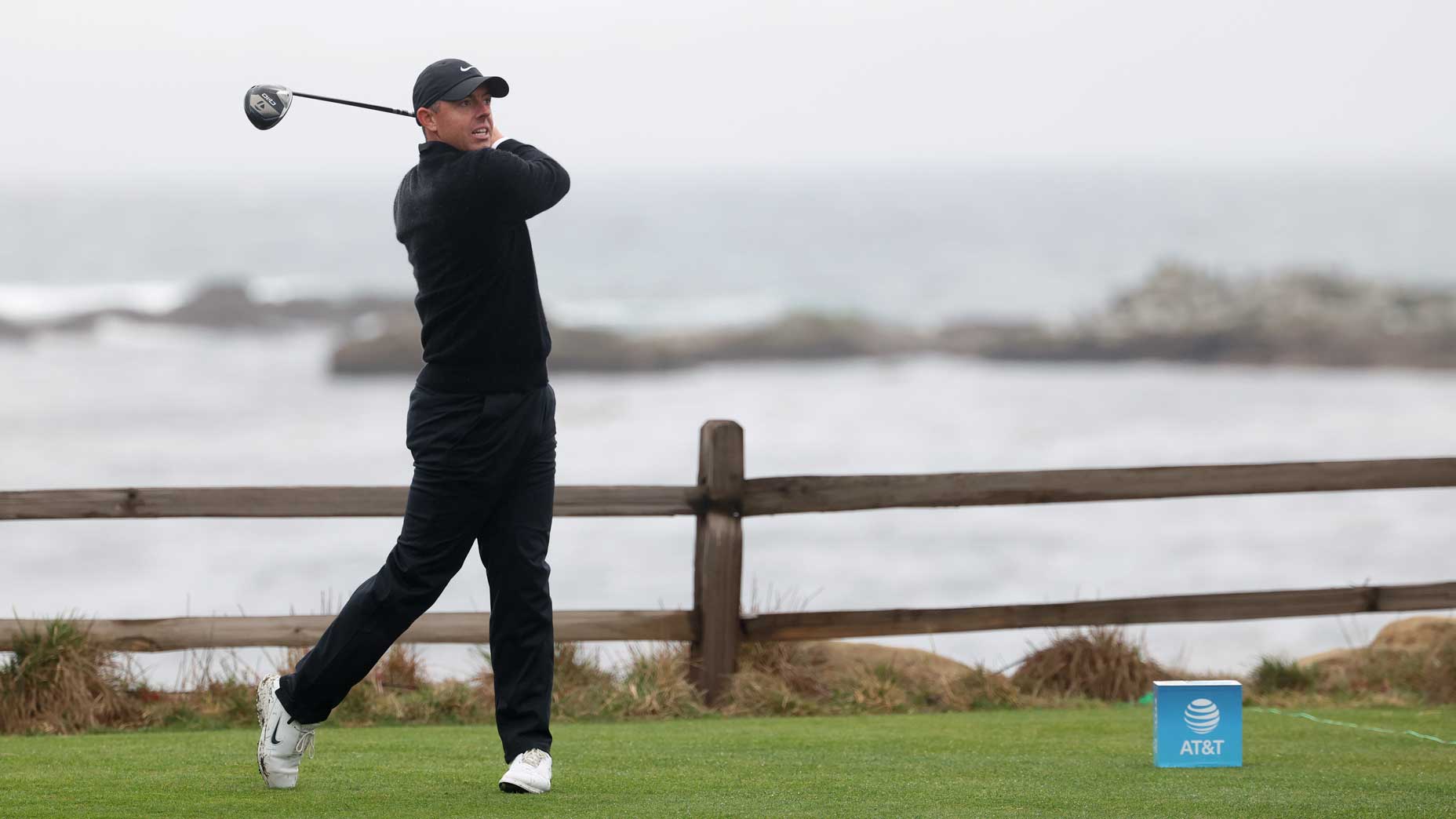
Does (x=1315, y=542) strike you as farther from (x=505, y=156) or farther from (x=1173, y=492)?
(x=505, y=156)

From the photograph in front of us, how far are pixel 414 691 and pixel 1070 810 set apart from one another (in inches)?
112

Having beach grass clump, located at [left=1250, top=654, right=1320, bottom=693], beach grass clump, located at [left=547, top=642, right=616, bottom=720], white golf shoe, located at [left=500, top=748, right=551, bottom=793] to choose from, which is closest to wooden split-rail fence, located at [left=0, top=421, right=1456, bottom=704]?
beach grass clump, located at [left=547, top=642, right=616, bottom=720]

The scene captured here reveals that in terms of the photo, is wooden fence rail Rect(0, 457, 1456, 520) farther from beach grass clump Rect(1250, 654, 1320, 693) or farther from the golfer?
the golfer

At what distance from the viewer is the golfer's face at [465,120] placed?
3639mm

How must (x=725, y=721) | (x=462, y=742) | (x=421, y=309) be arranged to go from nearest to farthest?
(x=421, y=309) < (x=462, y=742) < (x=725, y=721)

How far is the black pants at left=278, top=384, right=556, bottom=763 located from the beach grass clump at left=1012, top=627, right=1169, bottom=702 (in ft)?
9.20

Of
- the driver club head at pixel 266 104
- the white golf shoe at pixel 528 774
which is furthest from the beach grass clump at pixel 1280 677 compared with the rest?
the driver club head at pixel 266 104

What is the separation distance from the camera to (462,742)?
15.9ft

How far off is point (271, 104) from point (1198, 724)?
9.21ft

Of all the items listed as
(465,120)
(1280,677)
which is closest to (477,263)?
(465,120)

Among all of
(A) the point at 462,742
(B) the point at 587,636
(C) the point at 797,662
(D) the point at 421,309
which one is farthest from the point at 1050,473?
(D) the point at 421,309

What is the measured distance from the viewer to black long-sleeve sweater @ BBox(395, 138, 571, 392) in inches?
141

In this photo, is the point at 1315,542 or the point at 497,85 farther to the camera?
the point at 1315,542

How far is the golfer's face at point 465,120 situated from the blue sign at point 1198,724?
2185 millimetres
